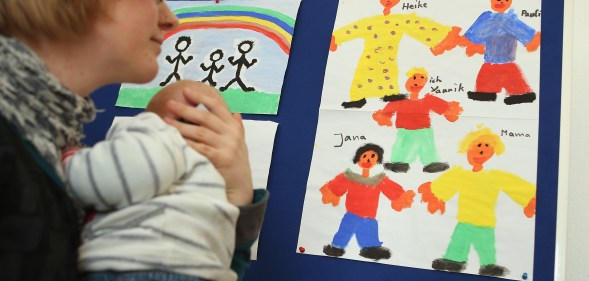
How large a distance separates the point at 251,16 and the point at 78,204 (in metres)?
0.92

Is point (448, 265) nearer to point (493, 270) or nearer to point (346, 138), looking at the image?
point (493, 270)

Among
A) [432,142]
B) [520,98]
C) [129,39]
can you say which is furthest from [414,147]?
[129,39]

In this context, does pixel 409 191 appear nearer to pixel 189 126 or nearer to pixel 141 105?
pixel 189 126

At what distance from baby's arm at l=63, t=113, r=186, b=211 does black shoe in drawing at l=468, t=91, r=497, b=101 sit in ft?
2.49

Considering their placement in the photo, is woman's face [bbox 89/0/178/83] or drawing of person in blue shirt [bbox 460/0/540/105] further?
drawing of person in blue shirt [bbox 460/0/540/105]

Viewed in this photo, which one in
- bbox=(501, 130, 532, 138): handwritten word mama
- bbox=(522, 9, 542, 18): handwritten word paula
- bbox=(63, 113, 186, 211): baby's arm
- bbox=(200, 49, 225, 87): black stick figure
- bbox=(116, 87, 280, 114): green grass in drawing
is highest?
bbox=(522, 9, 542, 18): handwritten word paula

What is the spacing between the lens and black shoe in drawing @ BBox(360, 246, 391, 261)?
113cm

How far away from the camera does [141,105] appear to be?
149cm

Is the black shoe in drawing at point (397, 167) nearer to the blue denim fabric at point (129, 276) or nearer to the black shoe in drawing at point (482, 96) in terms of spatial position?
the black shoe in drawing at point (482, 96)

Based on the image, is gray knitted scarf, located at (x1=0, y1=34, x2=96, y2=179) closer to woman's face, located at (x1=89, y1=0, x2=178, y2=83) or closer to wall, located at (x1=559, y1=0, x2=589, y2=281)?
woman's face, located at (x1=89, y1=0, x2=178, y2=83)

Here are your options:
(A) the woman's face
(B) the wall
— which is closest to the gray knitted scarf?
(A) the woman's face

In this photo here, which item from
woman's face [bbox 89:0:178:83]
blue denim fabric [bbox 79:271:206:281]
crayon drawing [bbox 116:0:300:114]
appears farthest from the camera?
crayon drawing [bbox 116:0:300:114]

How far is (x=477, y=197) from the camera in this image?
1109 mm

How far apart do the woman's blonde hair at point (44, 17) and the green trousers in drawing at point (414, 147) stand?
29.2 inches
